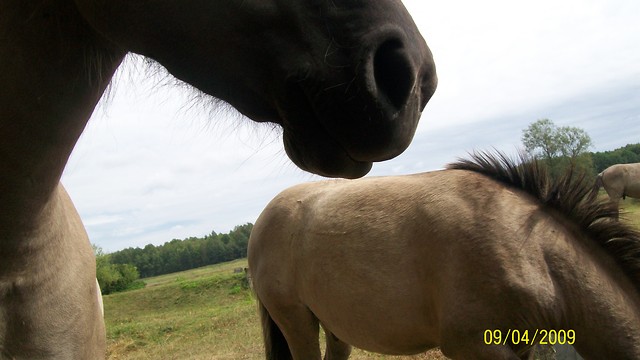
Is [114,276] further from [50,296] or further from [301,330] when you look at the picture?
[50,296]

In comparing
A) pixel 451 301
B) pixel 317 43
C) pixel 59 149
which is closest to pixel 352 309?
pixel 451 301

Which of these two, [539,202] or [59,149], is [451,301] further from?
[59,149]

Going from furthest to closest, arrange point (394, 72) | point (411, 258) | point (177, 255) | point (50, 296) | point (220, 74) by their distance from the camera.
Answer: point (177, 255) → point (411, 258) → point (50, 296) → point (220, 74) → point (394, 72)

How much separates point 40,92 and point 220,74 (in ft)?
1.84

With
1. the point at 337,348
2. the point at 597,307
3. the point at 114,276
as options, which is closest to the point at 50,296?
the point at 597,307

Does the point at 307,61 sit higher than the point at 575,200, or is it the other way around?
the point at 307,61

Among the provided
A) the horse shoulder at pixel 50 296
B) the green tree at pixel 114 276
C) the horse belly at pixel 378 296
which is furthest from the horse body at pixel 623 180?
the green tree at pixel 114 276

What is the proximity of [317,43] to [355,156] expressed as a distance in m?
0.25

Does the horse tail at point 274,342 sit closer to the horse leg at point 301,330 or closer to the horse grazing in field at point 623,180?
the horse leg at point 301,330

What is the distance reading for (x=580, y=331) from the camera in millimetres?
2988

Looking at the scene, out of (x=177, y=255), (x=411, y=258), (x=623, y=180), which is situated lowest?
(x=623, y=180)

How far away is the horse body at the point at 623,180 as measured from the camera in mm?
17953

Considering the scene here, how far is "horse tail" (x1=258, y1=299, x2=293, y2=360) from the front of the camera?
4.85 meters

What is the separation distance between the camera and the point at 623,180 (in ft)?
59.6
